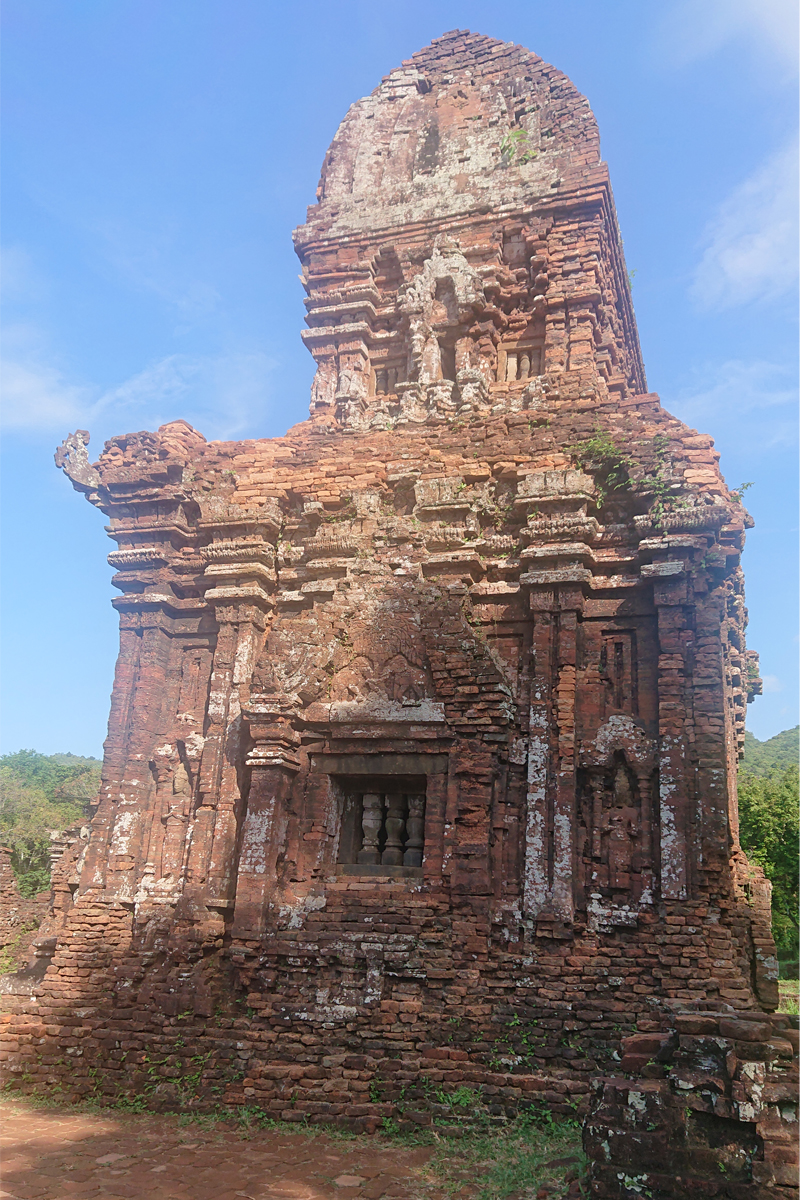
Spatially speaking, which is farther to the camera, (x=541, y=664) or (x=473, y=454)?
(x=473, y=454)

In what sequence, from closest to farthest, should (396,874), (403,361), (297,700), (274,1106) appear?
(274,1106)
(396,874)
(297,700)
(403,361)

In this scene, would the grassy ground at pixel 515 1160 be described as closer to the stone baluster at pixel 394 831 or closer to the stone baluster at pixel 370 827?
the stone baluster at pixel 394 831

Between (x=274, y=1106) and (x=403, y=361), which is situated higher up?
(x=403, y=361)

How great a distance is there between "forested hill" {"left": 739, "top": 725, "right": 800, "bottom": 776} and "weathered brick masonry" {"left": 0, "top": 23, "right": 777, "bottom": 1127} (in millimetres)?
24556

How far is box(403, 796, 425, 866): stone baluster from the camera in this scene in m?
9.41

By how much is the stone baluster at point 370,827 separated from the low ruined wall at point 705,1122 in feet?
13.8

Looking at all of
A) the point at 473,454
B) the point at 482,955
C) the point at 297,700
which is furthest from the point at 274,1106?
the point at 473,454

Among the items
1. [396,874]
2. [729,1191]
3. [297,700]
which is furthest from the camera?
[297,700]

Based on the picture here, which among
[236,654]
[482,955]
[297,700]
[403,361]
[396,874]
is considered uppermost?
[403,361]

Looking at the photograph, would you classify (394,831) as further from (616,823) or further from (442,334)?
(442,334)

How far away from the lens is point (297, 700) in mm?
9891

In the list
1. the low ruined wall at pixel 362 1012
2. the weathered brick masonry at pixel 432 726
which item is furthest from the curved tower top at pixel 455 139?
the low ruined wall at pixel 362 1012

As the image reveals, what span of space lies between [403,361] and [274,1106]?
31.9 ft

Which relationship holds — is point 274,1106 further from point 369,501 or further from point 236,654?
point 369,501
